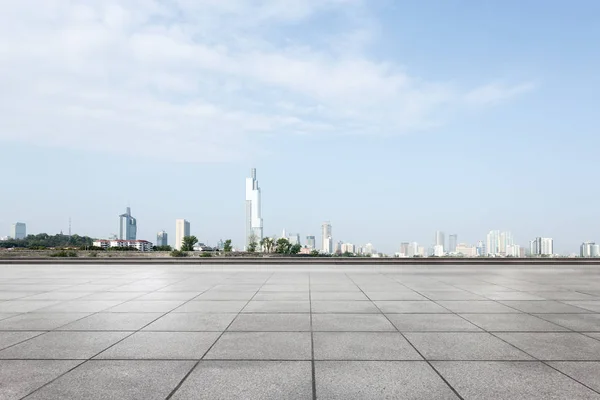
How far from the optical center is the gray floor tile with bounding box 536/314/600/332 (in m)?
7.83

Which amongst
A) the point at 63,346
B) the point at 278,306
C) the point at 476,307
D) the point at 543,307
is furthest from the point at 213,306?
the point at 543,307

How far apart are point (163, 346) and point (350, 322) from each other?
11.4 feet

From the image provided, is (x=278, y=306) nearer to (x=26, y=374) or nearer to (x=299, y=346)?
(x=299, y=346)

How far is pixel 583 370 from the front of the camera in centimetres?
538

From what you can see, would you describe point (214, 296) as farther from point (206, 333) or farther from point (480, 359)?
point (480, 359)

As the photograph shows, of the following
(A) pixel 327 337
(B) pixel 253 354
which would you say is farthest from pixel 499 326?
(B) pixel 253 354

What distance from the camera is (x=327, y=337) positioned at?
694cm

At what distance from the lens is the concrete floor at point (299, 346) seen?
15.5 feet

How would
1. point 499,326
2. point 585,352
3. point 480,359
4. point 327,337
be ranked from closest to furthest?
point 480,359 → point 585,352 → point 327,337 → point 499,326

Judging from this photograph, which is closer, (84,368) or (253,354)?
(84,368)

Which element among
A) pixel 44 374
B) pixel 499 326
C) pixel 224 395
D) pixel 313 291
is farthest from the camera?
pixel 313 291

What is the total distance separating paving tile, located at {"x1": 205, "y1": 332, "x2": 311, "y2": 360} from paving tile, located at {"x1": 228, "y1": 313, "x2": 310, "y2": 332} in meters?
0.38

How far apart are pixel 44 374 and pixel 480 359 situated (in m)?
5.62

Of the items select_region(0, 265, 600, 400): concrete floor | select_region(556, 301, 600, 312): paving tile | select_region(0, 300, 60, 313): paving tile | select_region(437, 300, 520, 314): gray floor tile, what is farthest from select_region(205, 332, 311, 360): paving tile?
select_region(556, 301, 600, 312): paving tile
